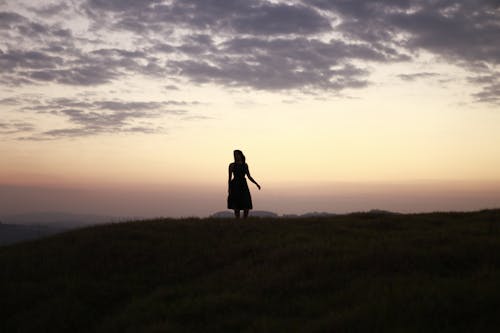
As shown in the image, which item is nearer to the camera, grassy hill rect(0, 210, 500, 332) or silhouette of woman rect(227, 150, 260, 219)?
grassy hill rect(0, 210, 500, 332)

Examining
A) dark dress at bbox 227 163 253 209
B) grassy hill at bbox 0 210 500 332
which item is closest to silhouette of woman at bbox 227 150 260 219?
dark dress at bbox 227 163 253 209

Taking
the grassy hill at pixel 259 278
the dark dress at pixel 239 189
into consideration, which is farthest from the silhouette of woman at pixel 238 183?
the grassy hill at pixel 259 278

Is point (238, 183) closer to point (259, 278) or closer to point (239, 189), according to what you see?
point (239, 189)

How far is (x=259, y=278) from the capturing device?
12.6m

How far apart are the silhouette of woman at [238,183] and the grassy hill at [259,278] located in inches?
69.2

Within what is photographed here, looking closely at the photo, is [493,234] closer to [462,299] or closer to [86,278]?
[462,299]

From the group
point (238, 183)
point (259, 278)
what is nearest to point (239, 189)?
point (238, 183)

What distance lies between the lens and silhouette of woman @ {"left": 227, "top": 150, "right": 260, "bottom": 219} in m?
21.9

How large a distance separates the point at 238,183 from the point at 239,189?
0.97ft

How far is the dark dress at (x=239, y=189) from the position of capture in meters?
21.9

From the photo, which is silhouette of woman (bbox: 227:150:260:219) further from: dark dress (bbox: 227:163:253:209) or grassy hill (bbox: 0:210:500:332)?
grassy hill (bbox: 0:210:500:332)

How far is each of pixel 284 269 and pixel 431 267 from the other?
389 centimetres

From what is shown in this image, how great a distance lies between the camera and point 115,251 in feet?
55.9

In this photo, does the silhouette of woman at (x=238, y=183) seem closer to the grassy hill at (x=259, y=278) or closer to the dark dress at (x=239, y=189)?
the dark dress at (x=239, y=189)
